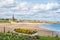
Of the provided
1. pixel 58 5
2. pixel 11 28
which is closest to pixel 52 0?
pixel 58 5

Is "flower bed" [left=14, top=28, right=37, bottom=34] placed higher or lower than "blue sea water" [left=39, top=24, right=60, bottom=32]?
lower

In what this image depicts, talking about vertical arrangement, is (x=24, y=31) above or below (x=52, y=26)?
below

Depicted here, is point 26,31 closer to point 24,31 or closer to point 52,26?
point 24,31

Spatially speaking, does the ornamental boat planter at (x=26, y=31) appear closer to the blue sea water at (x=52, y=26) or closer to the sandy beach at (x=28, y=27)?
the sandy beach at (x=28, y=27)

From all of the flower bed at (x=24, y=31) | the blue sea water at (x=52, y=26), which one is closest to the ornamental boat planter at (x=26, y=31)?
the flower bed at (x=24, y=31)

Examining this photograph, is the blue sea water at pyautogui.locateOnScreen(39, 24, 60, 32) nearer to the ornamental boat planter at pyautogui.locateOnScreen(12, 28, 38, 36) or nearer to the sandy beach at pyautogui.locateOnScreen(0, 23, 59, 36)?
the sandy beach at pyautogui.locateOnScreen(0, 23, 59, 36)

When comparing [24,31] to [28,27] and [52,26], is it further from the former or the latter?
[52,26]

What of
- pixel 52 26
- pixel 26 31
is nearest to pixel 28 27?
pixel 26 31

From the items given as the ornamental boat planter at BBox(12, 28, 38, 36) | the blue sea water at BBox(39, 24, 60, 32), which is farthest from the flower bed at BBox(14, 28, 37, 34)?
the blue sea water at BBox(39, 24, 60, 32)

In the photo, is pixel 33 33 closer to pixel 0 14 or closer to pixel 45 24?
pixel 45 24

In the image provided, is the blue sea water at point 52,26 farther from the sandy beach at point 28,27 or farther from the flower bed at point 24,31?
the flower bed at point 24,31

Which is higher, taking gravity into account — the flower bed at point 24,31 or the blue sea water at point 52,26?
the blue sea water at point 52,26

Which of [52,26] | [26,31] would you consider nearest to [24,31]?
[26,31]

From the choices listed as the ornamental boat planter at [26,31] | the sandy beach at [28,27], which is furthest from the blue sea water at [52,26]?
the ornamental boat planter at [26,31]
